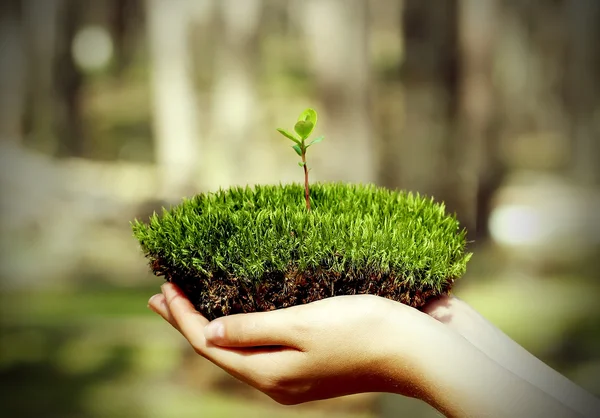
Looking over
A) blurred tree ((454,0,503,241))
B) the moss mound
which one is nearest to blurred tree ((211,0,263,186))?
blurred tree ((454,0,503,241))

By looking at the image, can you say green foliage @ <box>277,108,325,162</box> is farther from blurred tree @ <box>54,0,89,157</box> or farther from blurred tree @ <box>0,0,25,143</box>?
blurred tree @ <box>0,0,25,143</box>

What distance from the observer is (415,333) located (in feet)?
3.22

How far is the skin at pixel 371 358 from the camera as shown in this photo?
965mm

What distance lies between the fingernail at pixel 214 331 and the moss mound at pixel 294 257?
0.13ft

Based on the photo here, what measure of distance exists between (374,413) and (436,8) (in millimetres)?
3026

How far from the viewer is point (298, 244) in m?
1.02

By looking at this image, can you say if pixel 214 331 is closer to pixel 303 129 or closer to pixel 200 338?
pixel 200 338

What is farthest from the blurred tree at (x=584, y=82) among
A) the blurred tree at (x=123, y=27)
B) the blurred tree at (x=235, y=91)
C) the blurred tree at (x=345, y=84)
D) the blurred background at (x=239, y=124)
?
the blurred tree at (x=123, y=27)

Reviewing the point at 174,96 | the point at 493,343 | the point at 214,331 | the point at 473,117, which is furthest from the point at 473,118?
the point at 214,331

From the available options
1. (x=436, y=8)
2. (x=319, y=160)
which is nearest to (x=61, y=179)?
(x=319, y=160)

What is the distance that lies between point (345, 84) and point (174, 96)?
1.37m

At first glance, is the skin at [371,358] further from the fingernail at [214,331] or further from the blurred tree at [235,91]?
the blurred tree at [235,91]

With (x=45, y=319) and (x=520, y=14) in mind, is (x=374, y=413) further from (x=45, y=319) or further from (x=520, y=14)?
(x=520, y=14)

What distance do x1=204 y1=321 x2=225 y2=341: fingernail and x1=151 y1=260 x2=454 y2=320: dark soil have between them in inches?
1.6
